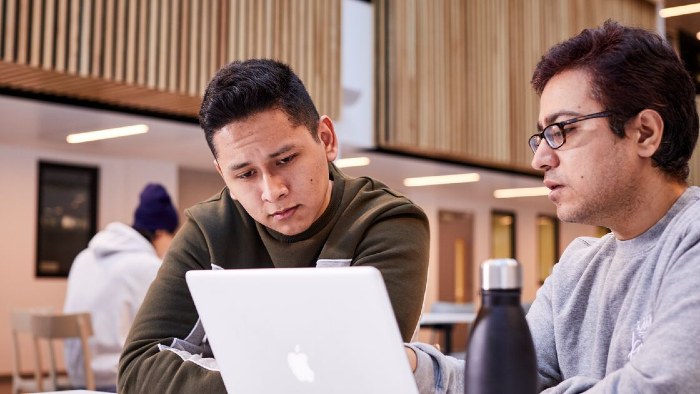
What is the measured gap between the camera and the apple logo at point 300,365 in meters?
1.20

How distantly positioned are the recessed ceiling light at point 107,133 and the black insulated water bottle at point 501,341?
731 cm

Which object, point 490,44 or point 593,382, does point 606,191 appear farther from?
point 490,44

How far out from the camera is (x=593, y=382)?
135 centimetres

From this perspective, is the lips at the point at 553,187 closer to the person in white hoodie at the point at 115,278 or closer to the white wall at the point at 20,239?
the person in white hoodie at the point at 115,278

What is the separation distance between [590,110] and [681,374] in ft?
1.62

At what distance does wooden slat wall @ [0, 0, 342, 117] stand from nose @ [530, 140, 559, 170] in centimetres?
495

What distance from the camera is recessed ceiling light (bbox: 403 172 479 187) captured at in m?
11.8

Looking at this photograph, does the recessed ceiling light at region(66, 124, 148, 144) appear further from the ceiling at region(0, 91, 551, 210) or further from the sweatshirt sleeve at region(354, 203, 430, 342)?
the sweatshirt sleeve at region(354, 203, 430, 342)

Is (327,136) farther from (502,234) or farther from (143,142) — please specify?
(502,234)

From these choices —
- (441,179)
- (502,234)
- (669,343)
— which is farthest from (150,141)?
(502,234)

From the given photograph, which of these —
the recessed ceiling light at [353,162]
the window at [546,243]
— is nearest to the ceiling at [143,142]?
the recessed ceiling light at [353,162]

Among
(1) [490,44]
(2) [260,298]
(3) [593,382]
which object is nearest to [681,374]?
(3) [593,382]

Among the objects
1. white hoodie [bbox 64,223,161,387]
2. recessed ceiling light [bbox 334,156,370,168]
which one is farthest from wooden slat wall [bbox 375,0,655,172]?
white hoodie [bbox 64,223,161,387]

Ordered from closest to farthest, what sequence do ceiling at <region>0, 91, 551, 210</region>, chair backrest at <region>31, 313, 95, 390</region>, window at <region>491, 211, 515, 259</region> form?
1. chair backrest at <region>31, 313, 95, 390</region>
2. ceiling at <region>0, 91, 551, 210</region>
3. window at <region>491, 211, 515, 259</region>
